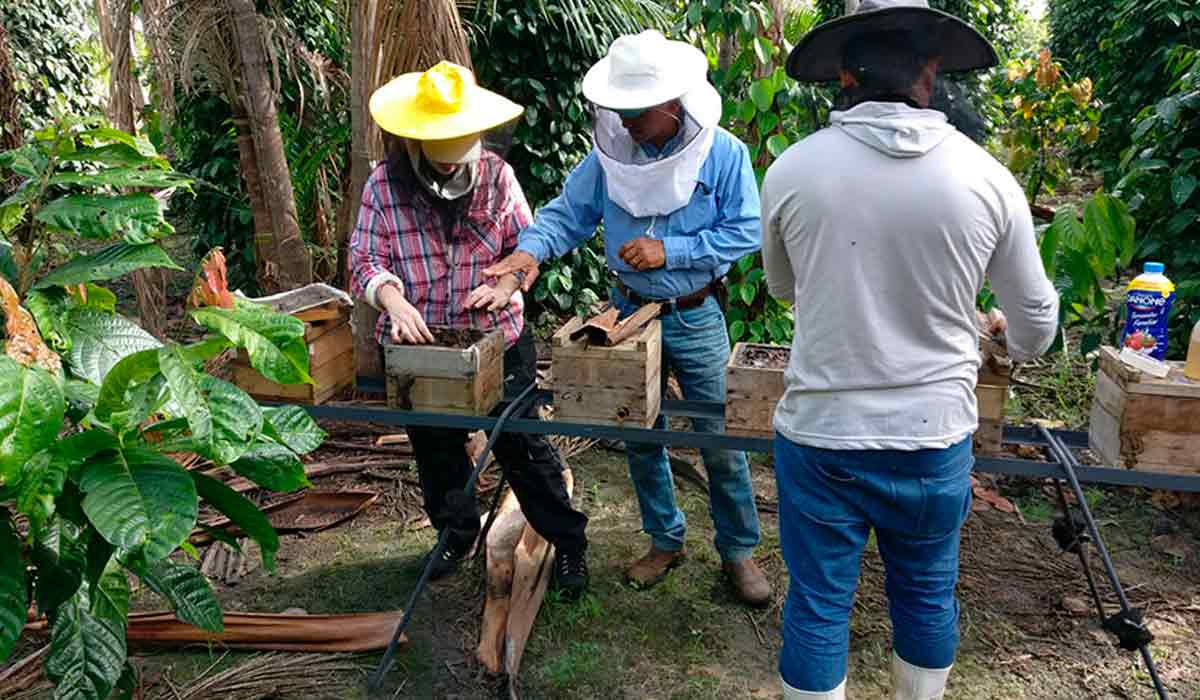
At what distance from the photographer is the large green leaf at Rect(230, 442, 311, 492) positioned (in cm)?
221

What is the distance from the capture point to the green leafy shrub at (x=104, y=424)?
1.81 m

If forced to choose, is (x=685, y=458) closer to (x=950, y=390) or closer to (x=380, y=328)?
(x=380, y=328)

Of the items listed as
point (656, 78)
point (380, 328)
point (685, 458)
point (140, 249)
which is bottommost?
point (685, 458)

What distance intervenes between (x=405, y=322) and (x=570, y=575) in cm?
126

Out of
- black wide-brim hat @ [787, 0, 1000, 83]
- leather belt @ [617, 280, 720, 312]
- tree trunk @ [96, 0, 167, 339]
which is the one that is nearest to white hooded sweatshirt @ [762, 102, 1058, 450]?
black wide-brim hat @ [787, 0, 1000, 83]

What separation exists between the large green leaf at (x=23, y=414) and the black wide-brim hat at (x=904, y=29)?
1.75 m

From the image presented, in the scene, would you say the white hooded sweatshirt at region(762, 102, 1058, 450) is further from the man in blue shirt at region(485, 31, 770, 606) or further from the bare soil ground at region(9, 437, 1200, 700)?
the bare soil ground at region(9, 437, 1200, 700)

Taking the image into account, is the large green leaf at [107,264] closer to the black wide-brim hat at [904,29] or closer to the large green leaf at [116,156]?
the large green leaf at [116,156]

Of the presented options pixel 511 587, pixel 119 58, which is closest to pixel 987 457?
pixel 511 587

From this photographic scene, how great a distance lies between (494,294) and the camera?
3322 mm

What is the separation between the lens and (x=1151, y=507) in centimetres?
447

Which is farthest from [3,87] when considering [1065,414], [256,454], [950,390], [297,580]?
[1065,414]

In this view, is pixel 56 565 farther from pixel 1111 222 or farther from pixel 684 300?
pixel 1111 222

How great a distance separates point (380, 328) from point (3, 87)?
128 inches
